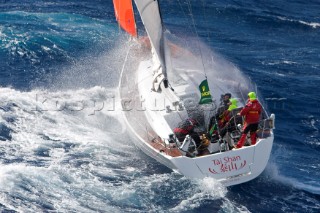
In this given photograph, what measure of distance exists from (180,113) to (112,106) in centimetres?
439

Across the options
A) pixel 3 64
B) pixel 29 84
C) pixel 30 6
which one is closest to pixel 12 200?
pixel 29 84

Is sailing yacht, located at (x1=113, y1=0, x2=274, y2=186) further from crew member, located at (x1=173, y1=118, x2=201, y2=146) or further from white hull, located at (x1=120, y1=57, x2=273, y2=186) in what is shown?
crew member, located at (x1=173, y1=118, x2=201, y2=146)

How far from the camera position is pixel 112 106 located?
21.6 metres

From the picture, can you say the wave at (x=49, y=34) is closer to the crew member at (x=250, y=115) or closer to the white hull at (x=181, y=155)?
the white hull at (x=181, y=155)

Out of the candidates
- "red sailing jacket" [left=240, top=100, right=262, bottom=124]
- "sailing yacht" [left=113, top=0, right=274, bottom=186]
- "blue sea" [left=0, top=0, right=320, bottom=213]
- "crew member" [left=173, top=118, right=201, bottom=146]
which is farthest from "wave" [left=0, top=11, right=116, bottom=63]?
"red sailing jacket" [left=240, top=100, right=262, bottom=124]

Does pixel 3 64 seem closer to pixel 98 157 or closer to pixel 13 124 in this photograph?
pixel 13 124

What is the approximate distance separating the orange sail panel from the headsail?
3.89 m

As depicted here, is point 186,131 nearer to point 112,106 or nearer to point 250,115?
A: point 250,115

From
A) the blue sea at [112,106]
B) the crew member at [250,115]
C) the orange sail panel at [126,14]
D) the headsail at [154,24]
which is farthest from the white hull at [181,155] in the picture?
the orange sail panel at [126,14]

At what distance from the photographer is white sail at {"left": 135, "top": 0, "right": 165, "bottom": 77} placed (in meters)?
18.3

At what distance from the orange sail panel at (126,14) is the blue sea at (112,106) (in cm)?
209

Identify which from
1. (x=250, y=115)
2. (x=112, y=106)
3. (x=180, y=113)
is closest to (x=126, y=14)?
(x=112, y=106)

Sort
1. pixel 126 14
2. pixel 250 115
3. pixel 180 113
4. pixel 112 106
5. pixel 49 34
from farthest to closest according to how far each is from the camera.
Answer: pixel 49 34
pixel 126 14
pixel 112 106
pixel 180 113
pixel 250 115

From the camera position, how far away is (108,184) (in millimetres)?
16406
